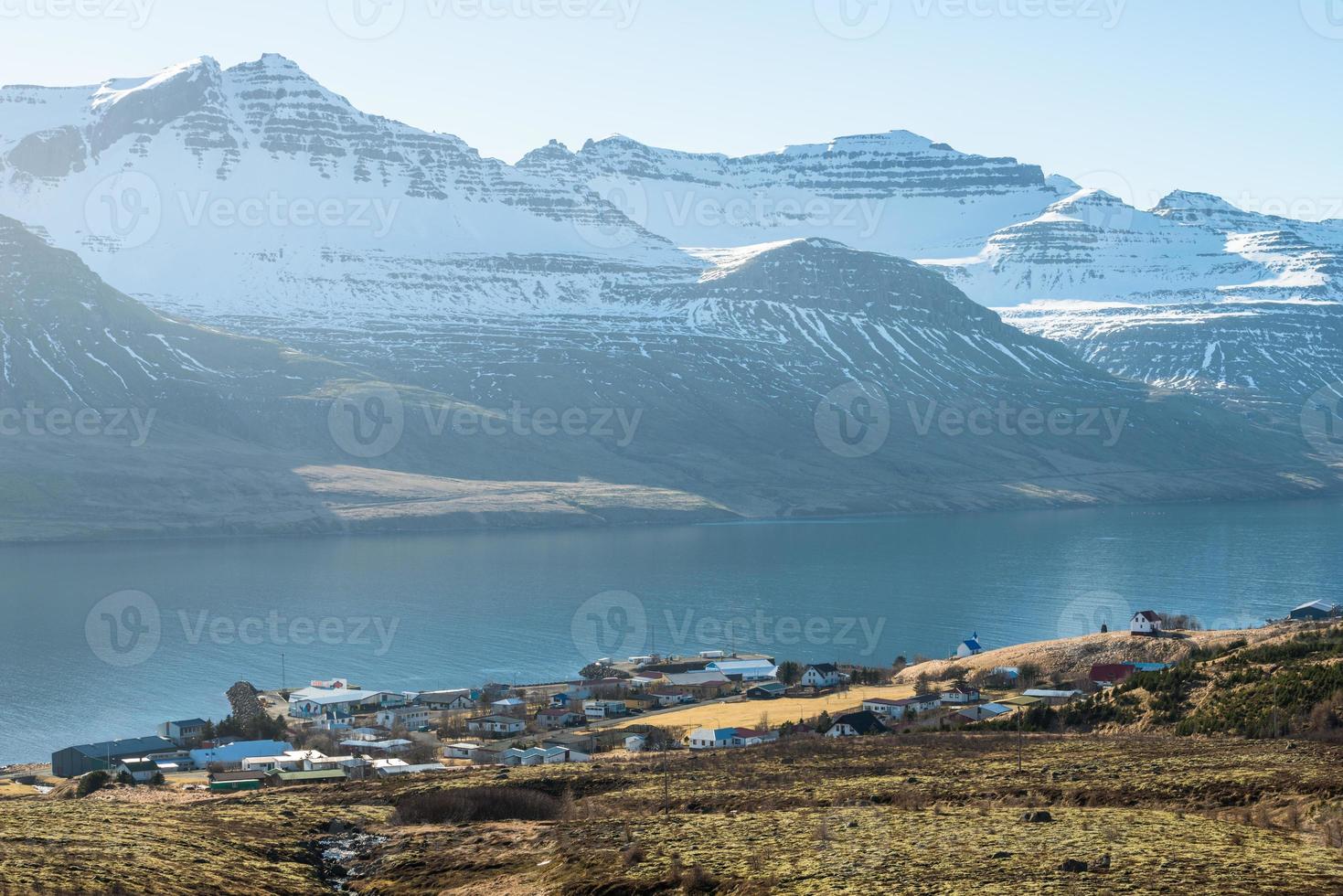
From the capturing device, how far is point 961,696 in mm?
61500

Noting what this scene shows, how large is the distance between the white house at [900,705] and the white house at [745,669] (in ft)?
63.7

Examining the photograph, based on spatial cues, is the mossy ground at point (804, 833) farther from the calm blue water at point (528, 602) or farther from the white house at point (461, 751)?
the calm blue water at point (528, 602)

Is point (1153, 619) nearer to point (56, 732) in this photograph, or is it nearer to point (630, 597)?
point (56, 732)

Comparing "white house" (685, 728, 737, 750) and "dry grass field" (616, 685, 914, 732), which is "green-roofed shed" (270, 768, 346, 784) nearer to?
"white house" (685, 728, 737, 750)

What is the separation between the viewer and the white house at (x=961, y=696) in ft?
199

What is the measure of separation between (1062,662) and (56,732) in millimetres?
48297

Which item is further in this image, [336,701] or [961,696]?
[336,701]

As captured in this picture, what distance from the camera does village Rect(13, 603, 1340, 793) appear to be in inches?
1996

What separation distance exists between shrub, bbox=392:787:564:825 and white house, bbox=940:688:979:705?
32.0 m

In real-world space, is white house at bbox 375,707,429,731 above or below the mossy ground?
below
